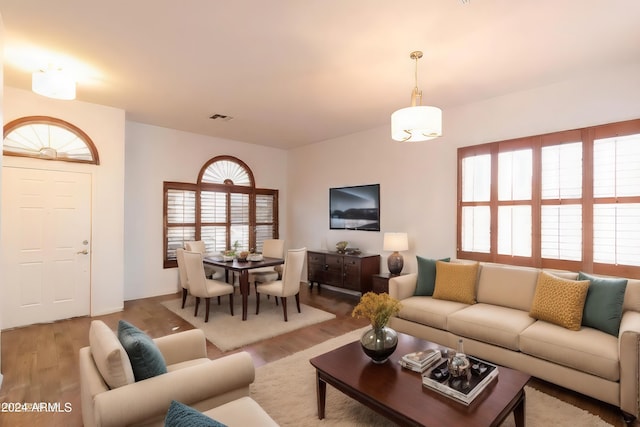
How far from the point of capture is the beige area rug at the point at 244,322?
141 inches

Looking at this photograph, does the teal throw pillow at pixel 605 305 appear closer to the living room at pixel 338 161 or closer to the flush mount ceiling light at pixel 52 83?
the living room at pixel 338 161

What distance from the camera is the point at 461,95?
397 centimetres

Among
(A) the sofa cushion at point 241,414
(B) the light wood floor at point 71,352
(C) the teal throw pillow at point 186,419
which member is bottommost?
(B) the light wood floor at point 71,352

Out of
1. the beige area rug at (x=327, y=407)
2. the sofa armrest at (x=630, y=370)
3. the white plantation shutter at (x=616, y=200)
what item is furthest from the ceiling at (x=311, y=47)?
the beige area rug at (x=327, y=407)

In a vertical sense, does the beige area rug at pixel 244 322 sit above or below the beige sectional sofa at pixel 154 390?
below

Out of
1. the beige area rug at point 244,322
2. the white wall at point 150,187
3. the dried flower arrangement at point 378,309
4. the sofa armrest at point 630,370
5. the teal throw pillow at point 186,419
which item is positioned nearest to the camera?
the teal throw pillow at point 186,419

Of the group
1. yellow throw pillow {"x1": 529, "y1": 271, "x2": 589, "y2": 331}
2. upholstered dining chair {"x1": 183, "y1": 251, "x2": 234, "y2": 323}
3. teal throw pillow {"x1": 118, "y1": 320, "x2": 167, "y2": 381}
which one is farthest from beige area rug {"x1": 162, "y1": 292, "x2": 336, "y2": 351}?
yellow throw pillow {"x1": 529, "y1": 271, "x2": 589, "y2": 331}

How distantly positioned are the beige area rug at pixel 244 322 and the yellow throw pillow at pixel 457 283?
5.12ft

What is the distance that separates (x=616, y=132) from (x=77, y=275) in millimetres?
6616

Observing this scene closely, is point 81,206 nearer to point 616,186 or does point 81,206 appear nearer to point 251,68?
point 251,68

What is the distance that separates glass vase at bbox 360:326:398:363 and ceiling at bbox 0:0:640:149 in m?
2.35

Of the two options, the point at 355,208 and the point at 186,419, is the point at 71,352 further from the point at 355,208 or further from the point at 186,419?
the point at 355,208

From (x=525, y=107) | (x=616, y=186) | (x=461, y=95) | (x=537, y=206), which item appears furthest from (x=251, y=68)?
(x=616, y=186)

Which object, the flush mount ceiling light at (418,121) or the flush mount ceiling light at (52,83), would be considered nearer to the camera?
the flush mount ceiling light at (418,121)
